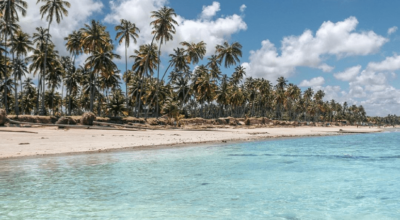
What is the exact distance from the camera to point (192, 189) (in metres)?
10.6

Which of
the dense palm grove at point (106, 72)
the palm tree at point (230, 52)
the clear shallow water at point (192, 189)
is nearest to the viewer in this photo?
the clear shallow water at point (192, 189)

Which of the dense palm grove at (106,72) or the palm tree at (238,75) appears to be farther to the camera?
the palm tree at (238,75)

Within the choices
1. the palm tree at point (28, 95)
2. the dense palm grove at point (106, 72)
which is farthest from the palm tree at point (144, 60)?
the palm tree at point (28, 95)

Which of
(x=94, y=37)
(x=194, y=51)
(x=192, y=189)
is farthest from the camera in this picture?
(x=194, y=51)

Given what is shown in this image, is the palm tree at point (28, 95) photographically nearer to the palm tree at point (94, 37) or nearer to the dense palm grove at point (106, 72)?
the dense palm grove at point (106, 72)

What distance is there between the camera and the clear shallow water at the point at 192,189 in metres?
8.01

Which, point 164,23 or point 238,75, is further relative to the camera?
point 238,75

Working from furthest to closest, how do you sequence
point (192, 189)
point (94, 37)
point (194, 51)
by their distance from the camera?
1. point (194, 51)
2. point (94, 37)
3. point (192, 189)

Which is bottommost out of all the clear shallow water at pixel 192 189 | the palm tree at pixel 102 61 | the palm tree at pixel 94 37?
the clear shallow water at pixel 192 189

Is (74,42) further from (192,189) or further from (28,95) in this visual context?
(192,189)

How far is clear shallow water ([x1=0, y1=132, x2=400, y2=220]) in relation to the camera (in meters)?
8.01

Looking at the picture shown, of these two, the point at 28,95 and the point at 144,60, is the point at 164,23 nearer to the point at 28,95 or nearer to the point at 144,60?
the point at 144,60

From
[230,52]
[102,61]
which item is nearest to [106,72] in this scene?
[102,61]

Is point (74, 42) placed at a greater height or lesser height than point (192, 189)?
greater
